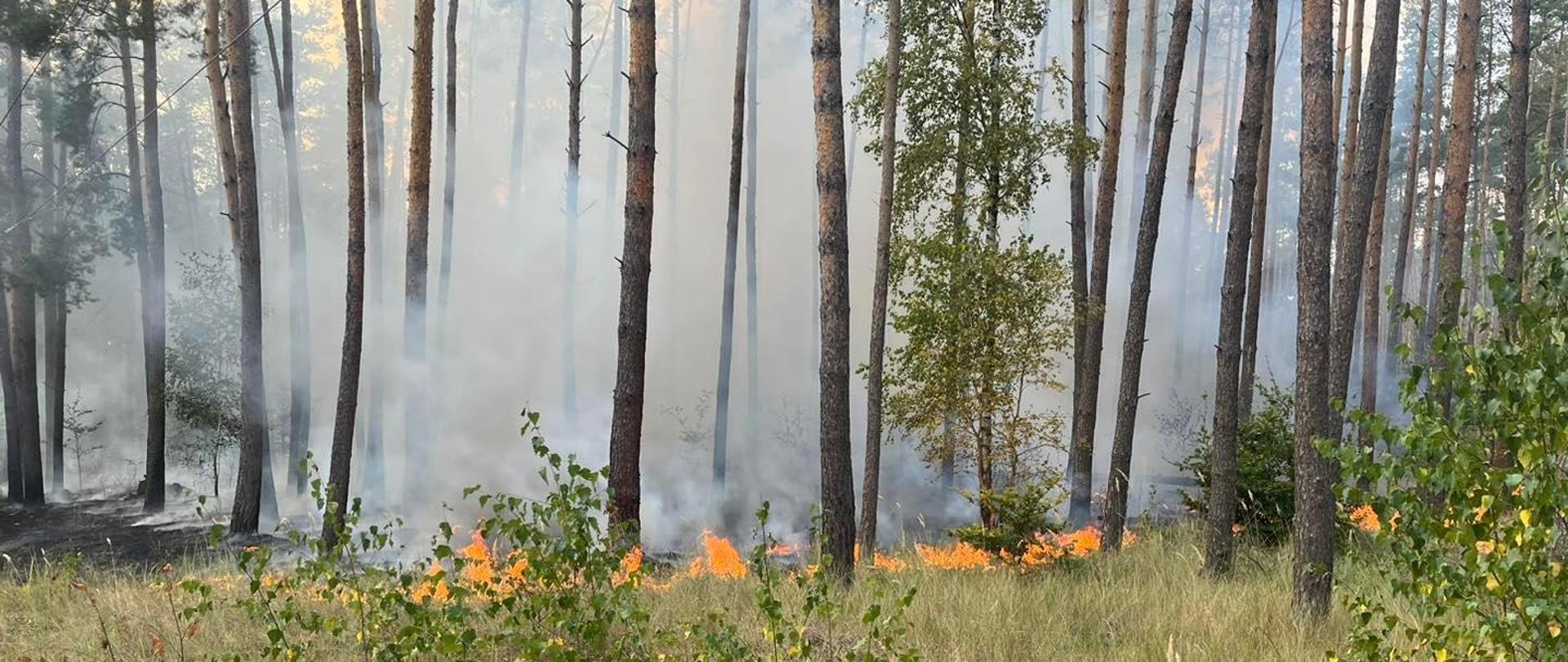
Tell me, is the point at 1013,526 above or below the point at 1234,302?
below

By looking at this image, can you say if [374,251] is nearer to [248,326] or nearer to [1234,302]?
[248,326]

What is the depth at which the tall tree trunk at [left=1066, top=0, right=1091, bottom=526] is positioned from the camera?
39.0 ft

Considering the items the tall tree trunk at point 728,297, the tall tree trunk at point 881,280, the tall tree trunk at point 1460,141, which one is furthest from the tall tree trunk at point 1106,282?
the tall tree trunk at point 728,297

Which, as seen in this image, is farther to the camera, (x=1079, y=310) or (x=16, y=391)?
(x=16, y=391)

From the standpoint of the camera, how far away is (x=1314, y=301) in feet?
20.4

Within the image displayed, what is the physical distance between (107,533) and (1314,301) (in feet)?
53.7

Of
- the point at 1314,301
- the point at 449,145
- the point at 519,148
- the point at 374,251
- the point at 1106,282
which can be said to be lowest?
the point at 1314,301

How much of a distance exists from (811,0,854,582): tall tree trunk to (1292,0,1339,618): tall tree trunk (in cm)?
303

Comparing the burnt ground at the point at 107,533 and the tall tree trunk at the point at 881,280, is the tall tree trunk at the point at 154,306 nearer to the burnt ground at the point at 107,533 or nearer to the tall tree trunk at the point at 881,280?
the burnt ground at the point at 107,533

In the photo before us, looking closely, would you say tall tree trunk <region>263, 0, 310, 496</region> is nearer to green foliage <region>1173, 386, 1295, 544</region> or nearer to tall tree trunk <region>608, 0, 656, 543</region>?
tall tree trunk <region>608, 0, 656, 543</region>

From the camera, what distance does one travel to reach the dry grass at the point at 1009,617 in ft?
17.5

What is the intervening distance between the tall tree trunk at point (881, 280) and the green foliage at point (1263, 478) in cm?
337

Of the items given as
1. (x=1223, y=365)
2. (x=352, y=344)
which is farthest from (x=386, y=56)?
(x=1223, y=365)

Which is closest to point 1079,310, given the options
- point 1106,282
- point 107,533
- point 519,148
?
point 1106,282
